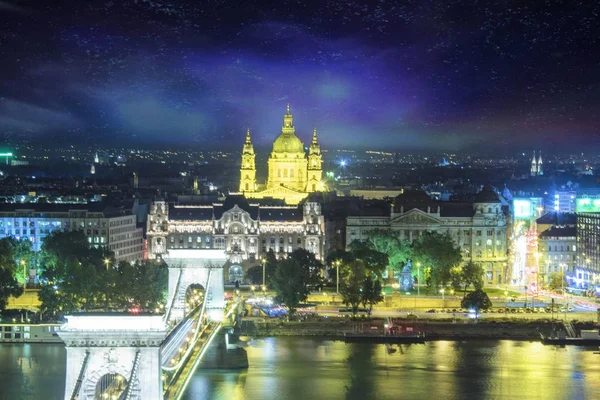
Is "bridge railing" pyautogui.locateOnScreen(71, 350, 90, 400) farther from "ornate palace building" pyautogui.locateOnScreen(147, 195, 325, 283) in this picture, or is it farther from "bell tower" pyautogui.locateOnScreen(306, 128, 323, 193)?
"bell tower" pyautogui.locateOnScreen(306, 128, 323, 193)

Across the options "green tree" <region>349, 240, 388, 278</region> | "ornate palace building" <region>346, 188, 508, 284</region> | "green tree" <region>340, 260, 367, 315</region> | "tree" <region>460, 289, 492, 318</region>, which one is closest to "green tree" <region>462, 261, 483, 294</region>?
"green tree" <region>349, 240, 388, 278</region>

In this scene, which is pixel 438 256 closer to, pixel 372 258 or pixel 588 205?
pixel 372 258

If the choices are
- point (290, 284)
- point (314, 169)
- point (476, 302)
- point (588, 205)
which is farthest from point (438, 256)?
point (314, 169)

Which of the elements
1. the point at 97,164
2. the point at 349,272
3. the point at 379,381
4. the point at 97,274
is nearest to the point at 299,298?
the point at 349,272

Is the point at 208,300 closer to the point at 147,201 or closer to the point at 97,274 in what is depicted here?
the point at 97,274

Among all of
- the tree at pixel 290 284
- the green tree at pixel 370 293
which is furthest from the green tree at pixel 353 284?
the tree at pixel 290 284

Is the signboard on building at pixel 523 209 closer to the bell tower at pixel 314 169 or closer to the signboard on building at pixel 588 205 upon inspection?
the signboard on building at pixel 588 205
